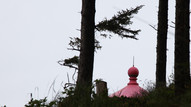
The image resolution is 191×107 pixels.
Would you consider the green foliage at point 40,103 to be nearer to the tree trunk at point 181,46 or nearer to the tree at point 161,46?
the tree trunk at point 181,46

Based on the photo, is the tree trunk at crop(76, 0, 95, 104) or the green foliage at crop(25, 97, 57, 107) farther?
the tree trunk at crop(76, 0, 95, 104)

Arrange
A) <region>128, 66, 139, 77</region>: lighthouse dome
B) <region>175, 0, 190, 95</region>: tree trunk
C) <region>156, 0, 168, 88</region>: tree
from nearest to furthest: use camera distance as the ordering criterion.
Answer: <region>175, 0, 190, 95</region>: tree trunk < <region>156, 0, 168, 88</region>: tree < <region>128, 66, 139, 77</region>: lighthouse dome

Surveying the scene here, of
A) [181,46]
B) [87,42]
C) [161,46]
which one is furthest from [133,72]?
[181,46]

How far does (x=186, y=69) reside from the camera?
21.6 ft

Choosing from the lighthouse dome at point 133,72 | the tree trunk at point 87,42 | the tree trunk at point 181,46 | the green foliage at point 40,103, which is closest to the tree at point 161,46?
the lighthouse dome at point 133,72

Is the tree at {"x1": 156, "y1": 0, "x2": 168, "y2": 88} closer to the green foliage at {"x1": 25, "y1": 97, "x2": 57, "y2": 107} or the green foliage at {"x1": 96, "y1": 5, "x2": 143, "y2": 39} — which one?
the green foliage at {"x1": 96, "y1": 5, "x2": 143, "y2": 39}

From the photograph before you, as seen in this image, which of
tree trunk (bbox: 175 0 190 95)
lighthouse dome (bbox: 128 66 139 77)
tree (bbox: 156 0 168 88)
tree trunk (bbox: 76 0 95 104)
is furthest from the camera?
lighthouse dome (bbox: 128 66 139 77)

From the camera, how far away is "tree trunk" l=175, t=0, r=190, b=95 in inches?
268

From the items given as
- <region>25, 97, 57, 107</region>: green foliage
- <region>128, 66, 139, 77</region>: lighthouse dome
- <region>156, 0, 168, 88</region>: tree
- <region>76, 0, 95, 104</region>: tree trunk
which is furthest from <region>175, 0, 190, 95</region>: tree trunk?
<region>128, 66, 139, 77</region>: lighthouse dome

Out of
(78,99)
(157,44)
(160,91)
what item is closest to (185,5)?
(160,91)

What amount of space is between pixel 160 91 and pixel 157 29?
494 centimetres

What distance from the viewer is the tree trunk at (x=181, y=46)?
6.80m

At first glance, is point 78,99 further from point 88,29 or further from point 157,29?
point 157,29

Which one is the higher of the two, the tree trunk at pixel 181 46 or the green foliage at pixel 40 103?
the tree trunk at pixel 181 46
